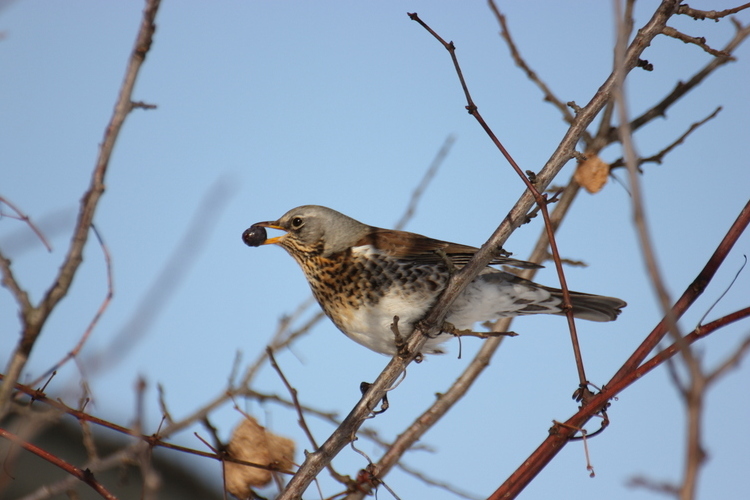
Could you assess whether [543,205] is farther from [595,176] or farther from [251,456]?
[251,456]

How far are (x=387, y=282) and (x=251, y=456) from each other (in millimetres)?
1675

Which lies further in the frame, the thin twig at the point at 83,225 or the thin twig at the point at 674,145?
the thin twig at the point at 674,145

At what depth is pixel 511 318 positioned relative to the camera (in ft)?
16.2

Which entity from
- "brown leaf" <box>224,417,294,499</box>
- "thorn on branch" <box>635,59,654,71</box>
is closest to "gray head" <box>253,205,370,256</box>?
"brown leaf" <box>224,417,294,499</box>

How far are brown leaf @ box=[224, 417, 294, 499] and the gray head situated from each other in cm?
201

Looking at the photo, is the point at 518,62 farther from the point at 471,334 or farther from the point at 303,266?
the point at 471,334

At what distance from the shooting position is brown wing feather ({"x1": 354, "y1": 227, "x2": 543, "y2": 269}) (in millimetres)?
4512

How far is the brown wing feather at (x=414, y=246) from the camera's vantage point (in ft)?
14.8

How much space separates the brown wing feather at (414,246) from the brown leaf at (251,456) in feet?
5.94

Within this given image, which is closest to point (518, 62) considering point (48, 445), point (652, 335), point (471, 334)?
point (471, 334)

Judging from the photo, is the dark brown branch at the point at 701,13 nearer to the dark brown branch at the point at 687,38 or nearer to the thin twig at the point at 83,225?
the dark brown branch at the point at 687,38

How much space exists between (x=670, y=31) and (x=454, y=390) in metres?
2.30

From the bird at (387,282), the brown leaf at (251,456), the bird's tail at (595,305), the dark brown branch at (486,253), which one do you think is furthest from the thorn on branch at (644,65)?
the bird's tail at (595,305)

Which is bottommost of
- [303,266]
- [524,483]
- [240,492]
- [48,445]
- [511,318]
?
[48,445]
